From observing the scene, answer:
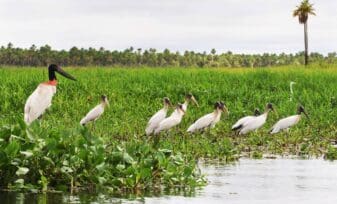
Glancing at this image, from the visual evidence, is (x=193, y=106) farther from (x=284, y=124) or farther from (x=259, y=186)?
(x=259, y=186)

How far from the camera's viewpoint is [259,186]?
12.0 metres

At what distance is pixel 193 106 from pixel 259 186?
12.4 m

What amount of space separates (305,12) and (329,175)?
155ft

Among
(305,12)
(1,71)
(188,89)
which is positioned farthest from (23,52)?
(188,89)

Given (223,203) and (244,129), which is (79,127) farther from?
(244,129)

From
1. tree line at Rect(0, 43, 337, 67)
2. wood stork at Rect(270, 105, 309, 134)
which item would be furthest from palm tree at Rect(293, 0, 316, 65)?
wood stork at Rect(270, 105, 309, 134)

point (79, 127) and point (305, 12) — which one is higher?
point (305, 12)

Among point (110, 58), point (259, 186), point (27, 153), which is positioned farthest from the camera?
point (110, 58)

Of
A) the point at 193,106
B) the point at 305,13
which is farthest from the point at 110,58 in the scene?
the point at 193,106

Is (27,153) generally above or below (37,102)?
below

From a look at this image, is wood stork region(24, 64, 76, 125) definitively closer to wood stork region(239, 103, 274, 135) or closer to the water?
the water

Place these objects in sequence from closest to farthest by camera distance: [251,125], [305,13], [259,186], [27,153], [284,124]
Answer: [27,153] → [259,186] → [251,125] → [284,124] → [305,13]

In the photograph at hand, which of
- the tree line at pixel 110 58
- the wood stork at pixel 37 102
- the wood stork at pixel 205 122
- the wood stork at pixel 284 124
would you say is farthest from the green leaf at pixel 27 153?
the tree line at pixel 110 58

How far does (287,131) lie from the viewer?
2045 cm
